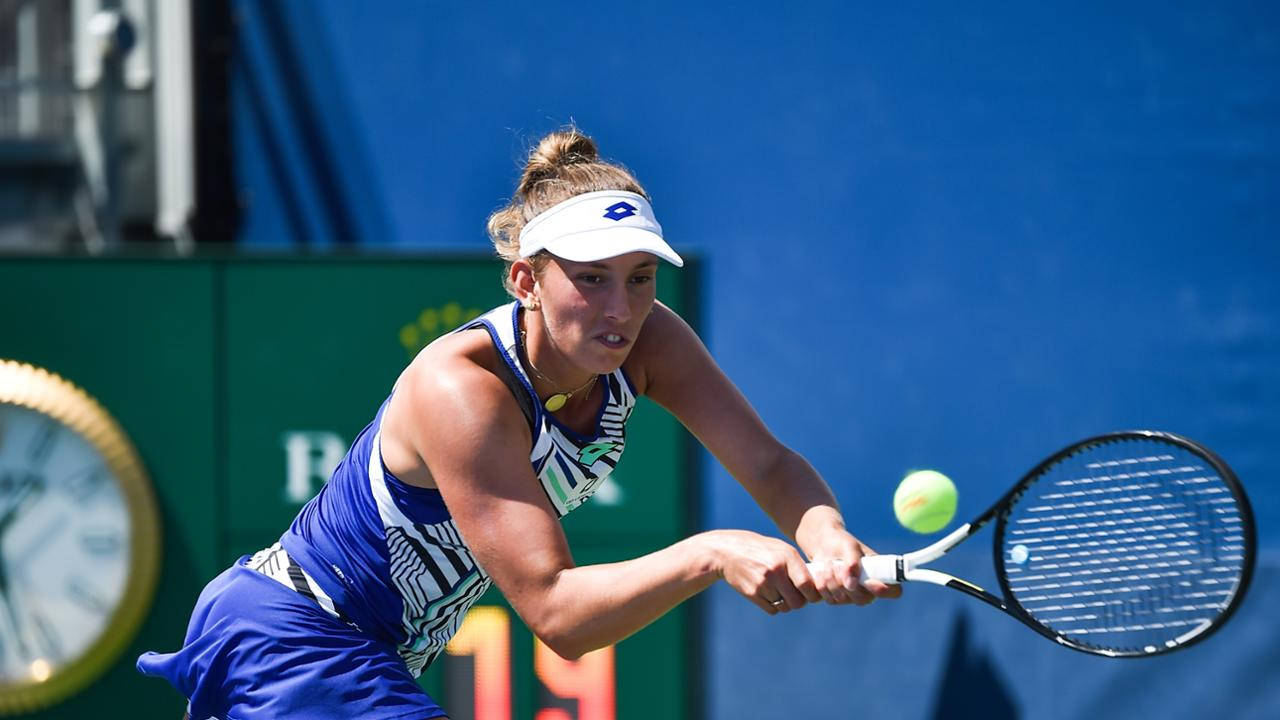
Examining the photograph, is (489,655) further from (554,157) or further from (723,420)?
(554,157)

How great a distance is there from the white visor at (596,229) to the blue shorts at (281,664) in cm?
69

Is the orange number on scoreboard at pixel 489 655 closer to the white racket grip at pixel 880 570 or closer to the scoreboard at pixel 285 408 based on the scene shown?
the scoreboard at pixel 285 408

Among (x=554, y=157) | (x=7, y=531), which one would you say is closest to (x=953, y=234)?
(x=554, y=157)

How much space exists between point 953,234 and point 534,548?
130 inches

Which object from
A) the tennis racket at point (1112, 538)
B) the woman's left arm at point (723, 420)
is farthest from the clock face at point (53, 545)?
the tennis racket at point (1112, 538)

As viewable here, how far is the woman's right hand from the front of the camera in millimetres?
2182

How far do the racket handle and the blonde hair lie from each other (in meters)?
0.67

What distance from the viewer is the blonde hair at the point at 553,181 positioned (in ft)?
8.36

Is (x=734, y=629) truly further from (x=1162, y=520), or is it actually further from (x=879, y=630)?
(x=1162, y=520)

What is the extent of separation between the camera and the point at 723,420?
2.77 m

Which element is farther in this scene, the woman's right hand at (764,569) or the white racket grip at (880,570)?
the white racket grip at (880,570)

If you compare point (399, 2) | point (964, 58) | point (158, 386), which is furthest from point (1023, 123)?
point (158, 386)

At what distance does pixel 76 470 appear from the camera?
4750 millimetres

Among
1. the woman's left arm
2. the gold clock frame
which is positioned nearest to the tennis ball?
the woman's left arm
